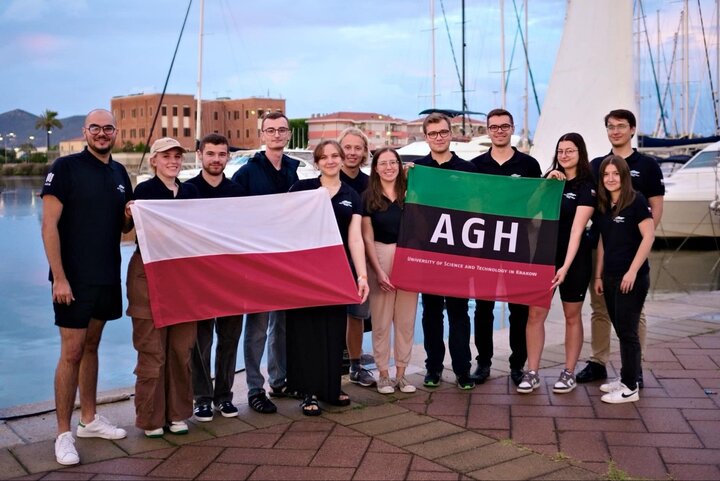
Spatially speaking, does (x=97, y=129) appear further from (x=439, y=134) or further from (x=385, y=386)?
(x=385, y=386)

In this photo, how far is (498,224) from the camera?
590 cm

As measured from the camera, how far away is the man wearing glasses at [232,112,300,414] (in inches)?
211

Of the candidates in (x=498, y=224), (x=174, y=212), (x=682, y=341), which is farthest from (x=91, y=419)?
(x=682, y=341)

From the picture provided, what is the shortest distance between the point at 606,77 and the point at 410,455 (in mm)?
11538

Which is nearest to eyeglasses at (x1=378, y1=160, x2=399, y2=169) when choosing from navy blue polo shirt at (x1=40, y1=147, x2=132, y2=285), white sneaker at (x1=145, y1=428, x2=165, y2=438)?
navy blue polo shirt at (x1=40, y1=147, x2=132, y2=285)

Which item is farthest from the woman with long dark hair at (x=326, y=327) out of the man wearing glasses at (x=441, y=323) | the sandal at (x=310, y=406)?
the man wearing glasses at (x=441, y=323)

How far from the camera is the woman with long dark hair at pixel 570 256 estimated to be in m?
5.62

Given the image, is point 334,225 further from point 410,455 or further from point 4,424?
point 4,424

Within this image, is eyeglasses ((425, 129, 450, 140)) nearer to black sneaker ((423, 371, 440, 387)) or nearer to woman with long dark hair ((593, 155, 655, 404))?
woman with long dark hair ((593, 155, 655, 404))

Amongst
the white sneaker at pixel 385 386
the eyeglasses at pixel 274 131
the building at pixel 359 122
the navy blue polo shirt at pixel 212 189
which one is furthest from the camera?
the building at pixel 359 122

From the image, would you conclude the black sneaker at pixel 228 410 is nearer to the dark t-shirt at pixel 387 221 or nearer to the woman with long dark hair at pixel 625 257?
the dark t-shirt at pixel 387 221

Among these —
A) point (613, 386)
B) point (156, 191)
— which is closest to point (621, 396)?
point (613, 386)

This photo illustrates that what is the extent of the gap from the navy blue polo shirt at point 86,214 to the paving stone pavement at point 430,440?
3.41ft

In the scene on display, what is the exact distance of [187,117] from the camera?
343 ft
